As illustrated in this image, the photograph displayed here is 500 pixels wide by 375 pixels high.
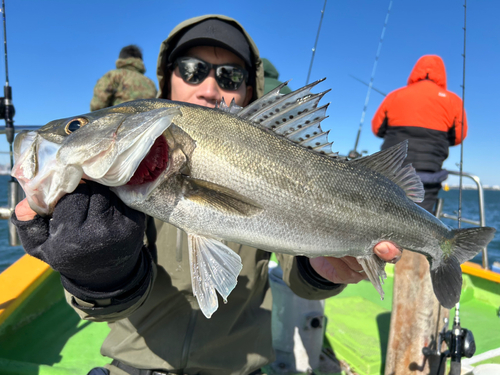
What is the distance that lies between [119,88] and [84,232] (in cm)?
541

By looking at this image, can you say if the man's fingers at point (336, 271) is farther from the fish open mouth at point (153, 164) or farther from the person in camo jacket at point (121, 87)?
the person in camo jacket at point (121, 87)

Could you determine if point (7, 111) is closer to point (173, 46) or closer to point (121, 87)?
point (173, 46)

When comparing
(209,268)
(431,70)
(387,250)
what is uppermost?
(431,70)

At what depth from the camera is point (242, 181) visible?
1.63m

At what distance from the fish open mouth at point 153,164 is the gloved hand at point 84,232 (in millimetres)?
164

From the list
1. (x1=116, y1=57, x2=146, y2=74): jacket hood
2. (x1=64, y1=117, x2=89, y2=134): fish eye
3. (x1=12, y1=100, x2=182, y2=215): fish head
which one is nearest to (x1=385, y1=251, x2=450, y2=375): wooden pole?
(x1=12, y1=100, x2=182, y2=215): fish head

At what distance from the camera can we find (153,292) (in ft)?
7.70

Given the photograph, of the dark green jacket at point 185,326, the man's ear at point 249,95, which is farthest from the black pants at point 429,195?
the man's ear at point 249,95

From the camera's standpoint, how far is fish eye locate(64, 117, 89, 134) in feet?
4.75

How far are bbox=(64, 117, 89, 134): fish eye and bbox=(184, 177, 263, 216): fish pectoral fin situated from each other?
535 millimetres

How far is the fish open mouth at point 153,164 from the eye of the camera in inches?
57.8

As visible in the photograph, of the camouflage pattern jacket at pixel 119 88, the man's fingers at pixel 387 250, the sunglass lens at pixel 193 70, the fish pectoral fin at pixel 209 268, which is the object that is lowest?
the fish pectoral fin at pixel 209 268

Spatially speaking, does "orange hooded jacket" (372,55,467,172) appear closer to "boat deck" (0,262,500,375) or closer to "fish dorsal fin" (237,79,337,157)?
"boat deck" (0,262,500,375)

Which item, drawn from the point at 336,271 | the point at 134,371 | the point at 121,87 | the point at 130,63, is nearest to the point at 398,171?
the point at 336,271
